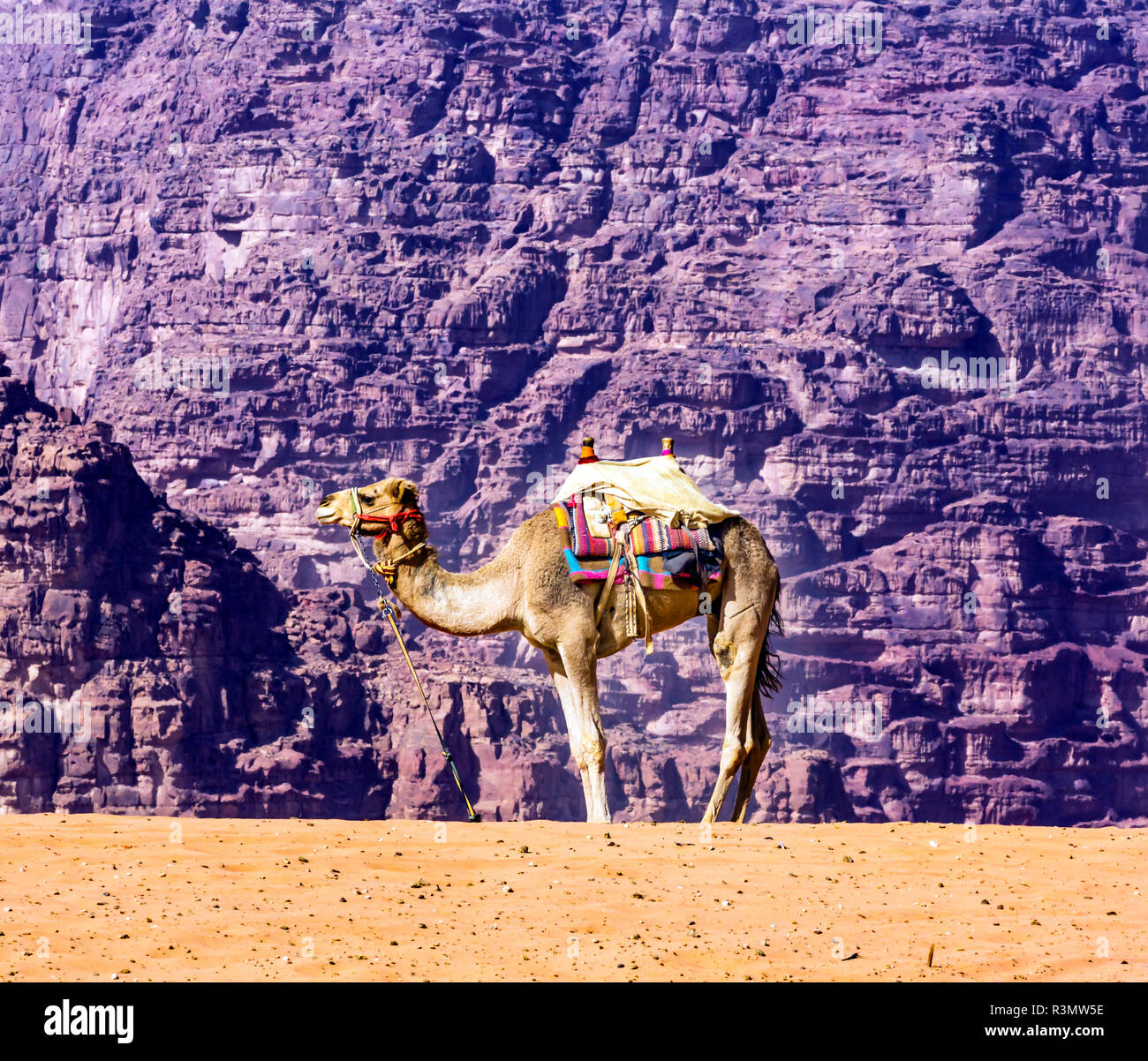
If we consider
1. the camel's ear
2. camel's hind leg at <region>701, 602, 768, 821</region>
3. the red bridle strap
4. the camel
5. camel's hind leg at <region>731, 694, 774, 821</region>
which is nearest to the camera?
the camel

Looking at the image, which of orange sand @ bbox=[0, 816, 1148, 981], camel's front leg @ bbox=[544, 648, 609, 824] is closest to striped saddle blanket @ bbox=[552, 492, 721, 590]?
camel's front leg @ bbox=[544, 648, 609, 824]

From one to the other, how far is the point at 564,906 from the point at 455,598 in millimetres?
8343

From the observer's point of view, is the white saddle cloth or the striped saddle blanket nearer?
the striped saddle blanket

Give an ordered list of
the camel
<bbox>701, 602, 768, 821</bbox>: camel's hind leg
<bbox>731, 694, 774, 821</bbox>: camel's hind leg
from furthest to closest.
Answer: <bbox>731, 694, 774, 821</bbox>: camel's hind leg
<bbox>701, 602, 768, 821</bbox>: camel's hind leg
the camel

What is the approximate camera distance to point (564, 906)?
27.5 m

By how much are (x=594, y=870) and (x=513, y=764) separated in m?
102

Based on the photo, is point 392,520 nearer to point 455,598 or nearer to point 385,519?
point 385,519

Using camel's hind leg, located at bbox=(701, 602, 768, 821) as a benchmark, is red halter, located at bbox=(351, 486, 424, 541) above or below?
above

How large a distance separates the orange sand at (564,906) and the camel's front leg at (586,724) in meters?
0.88

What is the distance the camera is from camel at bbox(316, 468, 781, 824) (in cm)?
3444

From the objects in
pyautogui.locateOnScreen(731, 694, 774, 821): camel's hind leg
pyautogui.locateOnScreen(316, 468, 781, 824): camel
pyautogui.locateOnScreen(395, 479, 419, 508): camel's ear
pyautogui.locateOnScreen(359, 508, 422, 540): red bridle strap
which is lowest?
pyautogui.locateOnScreen(731, 694, 774, 821): camel's hind leg

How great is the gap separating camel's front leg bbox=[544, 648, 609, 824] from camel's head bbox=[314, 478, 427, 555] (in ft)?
8.52

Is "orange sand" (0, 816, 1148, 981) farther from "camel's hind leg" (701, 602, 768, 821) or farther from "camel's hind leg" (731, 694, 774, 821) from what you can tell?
"camel's hind leg" (731, 694, 774, 821)

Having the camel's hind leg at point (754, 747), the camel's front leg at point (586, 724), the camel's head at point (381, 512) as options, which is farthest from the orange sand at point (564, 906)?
the camel's head at point (381, 512)
